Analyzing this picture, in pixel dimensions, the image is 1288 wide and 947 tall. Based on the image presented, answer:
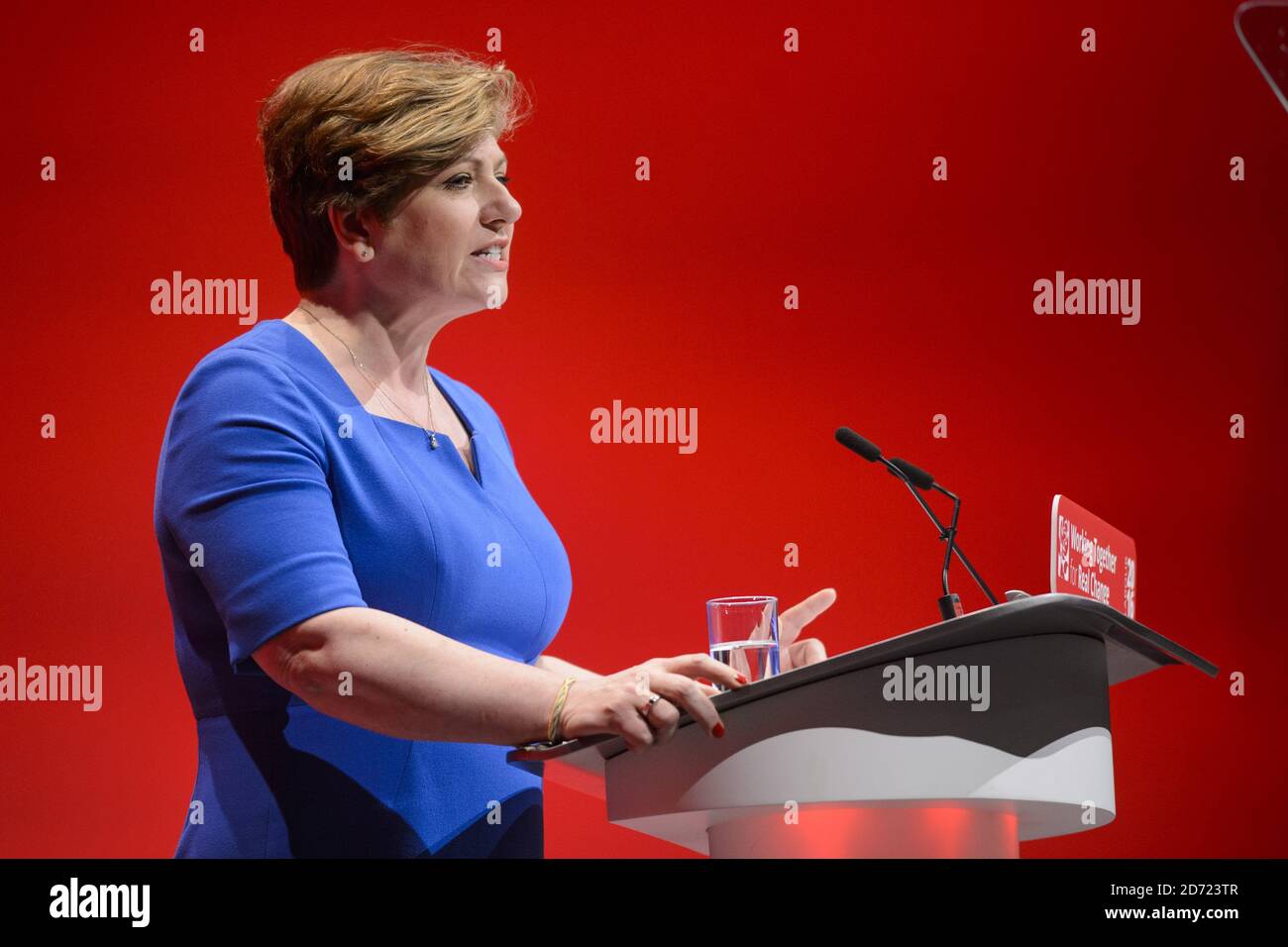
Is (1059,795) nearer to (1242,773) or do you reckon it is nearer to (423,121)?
(423,121)

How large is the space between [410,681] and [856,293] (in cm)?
198

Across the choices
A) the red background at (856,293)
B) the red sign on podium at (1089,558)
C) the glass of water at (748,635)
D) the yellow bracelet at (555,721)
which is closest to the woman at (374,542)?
the yellow bracelet at (555,721)

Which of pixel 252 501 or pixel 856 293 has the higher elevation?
pixel 856 293

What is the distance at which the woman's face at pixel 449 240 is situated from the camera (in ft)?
5.57

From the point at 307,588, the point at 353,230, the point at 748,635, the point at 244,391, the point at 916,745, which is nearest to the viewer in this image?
the point at 916,745

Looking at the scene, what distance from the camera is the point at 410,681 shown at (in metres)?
1.33

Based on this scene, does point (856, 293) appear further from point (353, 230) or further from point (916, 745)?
point (916, 745)

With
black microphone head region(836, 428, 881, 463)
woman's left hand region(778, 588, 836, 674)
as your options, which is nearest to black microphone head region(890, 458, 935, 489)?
black microphone head region(836, 428, 881, 463)

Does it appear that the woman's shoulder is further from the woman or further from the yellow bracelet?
the yellow bracelet

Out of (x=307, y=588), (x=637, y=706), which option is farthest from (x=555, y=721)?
(x=307, y=588)

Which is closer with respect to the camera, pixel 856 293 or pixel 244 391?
pixel 244 391

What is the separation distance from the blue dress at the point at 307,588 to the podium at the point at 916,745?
0.87 ft

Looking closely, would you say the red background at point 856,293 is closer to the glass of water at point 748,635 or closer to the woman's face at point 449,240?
the woman's face at point 449,240
